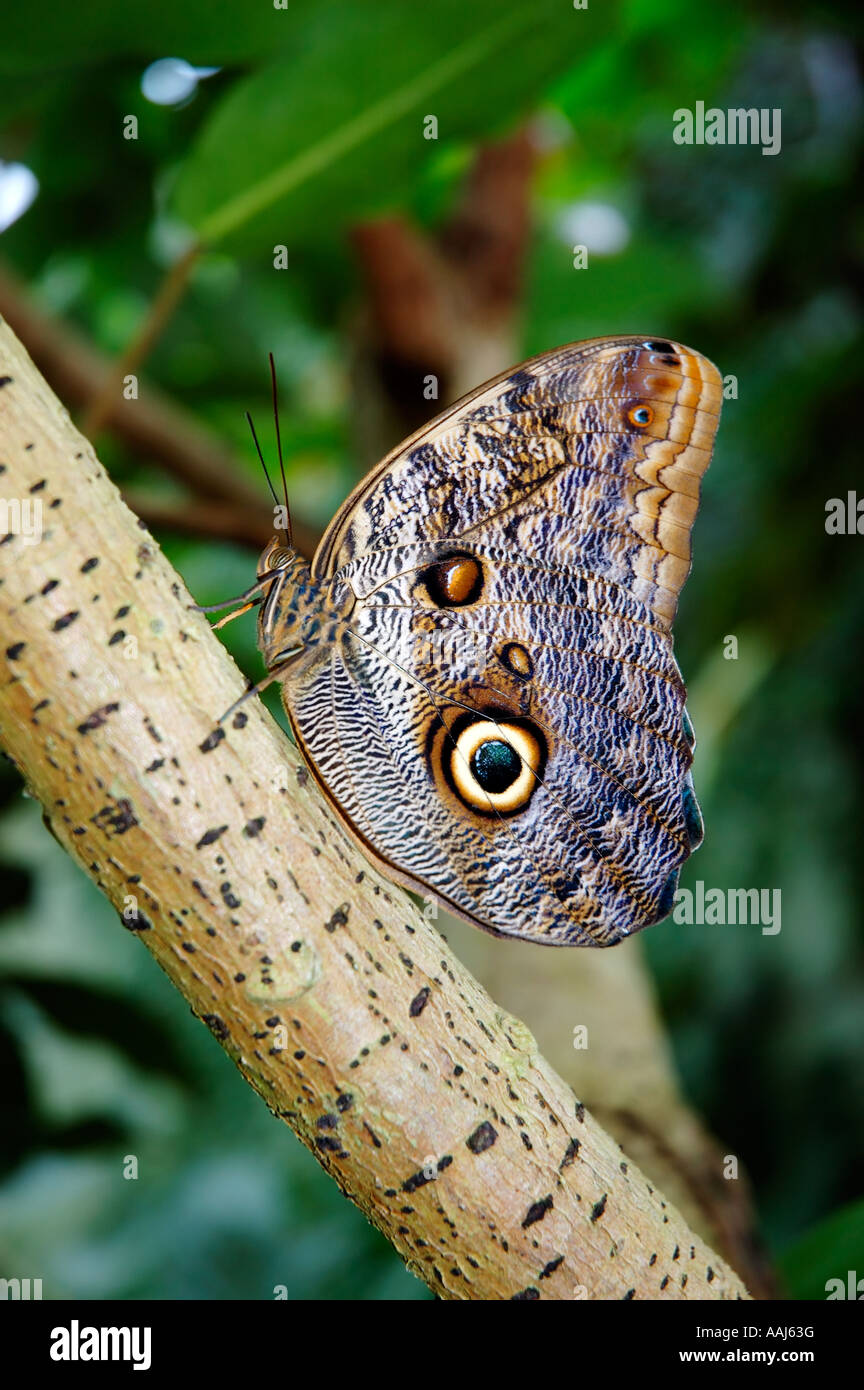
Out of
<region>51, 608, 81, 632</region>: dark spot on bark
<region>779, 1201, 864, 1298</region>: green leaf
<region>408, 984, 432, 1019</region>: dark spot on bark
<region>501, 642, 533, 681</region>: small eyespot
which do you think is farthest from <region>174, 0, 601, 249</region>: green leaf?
A: <region>779, 1201, 864, 1298</region>: green leaf

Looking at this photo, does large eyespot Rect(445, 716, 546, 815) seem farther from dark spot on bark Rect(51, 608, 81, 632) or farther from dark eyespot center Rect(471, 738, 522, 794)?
dark spot on bark Rect(51, 608, 81, 632)

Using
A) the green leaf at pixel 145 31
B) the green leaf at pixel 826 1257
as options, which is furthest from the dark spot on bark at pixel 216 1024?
the green leaf at pixel 145 31

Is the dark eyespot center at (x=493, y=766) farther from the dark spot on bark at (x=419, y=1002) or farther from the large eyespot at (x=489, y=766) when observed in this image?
the dark spot on bark at (x=419, y=1002)

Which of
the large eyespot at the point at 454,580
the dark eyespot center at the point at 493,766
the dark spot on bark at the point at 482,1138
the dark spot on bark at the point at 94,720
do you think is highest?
the large eyespot at the point at 454,580

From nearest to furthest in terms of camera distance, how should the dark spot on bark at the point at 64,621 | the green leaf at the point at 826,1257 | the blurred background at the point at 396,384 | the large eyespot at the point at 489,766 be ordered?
the dark spot on bark at the point at 64,621 → the large eyespot at the point at 489,766 → the green leaf at the point at 826,1257 → the blurred background at the point at 396,384

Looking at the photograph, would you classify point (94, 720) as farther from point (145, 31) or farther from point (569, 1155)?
point (145, 31)
